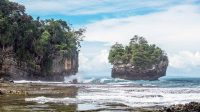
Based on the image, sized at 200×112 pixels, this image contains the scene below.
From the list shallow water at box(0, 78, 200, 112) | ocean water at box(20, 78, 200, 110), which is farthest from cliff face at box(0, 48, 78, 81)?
shallow water at box(0, 78, 200, 112)

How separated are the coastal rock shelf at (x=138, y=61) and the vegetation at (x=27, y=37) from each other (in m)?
47.5

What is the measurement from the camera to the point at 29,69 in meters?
95.6

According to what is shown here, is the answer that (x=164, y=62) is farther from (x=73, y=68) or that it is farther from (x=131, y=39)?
(x=73, y=68)

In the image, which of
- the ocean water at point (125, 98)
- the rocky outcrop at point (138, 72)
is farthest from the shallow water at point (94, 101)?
the rocky outcrop at point (138, 72)

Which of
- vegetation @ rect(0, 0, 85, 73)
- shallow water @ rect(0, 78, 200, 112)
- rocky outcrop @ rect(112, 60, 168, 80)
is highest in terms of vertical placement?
vegetation @ rect(0, 0, 85, 73)

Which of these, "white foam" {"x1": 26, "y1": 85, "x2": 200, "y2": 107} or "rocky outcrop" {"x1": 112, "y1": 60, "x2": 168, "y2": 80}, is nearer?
"white foam" {"x1": 26, "y1": 85, "x2": 200, "y2": 107}

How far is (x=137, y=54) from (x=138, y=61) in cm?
237

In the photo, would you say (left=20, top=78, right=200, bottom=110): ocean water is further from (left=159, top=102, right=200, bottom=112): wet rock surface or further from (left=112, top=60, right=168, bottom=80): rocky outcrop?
(left=112, top=60, right=168, bottom=80): rocky outcrop

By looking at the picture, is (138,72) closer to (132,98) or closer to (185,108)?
(132,98)

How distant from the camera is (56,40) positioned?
106 metres

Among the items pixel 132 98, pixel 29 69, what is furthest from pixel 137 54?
pixel 132 98

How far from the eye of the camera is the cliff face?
88062 millimetres

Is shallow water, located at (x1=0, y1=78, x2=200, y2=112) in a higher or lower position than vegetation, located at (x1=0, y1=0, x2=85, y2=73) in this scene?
lower

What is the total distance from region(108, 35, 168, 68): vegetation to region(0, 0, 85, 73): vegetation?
157 feet
